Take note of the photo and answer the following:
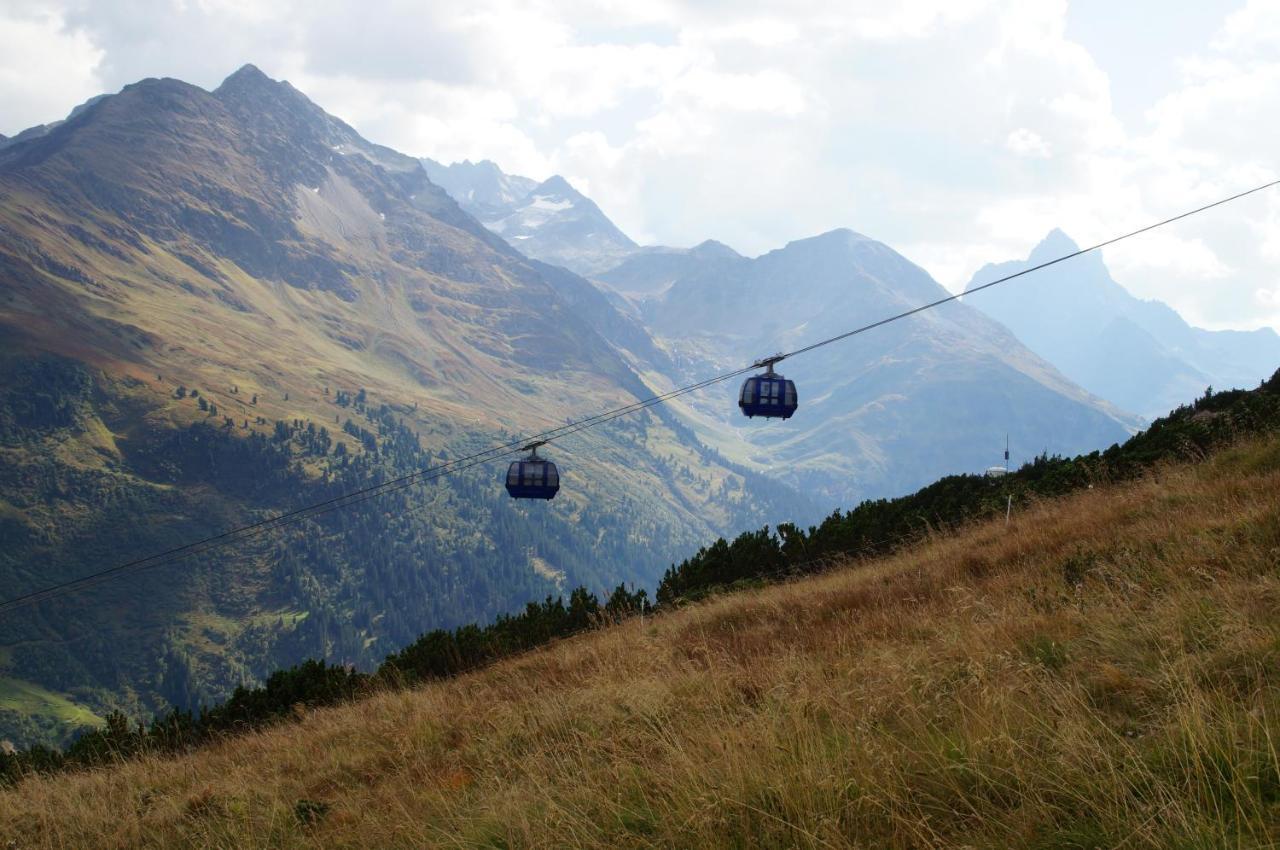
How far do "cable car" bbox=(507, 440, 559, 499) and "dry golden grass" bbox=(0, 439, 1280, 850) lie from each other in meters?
27.5

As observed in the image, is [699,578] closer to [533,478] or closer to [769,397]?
[769,397]

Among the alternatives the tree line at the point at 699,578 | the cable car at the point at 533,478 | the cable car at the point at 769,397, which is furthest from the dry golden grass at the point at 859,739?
the cable car at the point at 533,478

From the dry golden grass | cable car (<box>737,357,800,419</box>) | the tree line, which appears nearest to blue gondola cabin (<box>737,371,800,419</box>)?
cable car (<box>737,357,800,419</box>)

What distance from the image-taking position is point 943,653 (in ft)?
24.2

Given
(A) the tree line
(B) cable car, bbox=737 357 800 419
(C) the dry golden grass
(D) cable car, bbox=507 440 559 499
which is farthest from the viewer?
(D) cable car, bbox=507 440 559 499

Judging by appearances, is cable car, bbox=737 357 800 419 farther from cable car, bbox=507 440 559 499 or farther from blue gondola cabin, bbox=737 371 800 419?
cable car, bbox=507 440 559 499

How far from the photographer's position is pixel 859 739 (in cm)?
546

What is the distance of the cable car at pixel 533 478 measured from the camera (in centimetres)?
4066

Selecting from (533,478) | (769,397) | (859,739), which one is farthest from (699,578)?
(859,739)

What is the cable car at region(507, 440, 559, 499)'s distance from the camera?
40.7 m

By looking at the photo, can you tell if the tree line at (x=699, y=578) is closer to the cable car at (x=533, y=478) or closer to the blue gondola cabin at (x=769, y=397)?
the blue gondola cabin at (x=769, y=397)

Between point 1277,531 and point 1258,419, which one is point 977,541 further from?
point 1258,419

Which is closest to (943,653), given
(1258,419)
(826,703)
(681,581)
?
(826,703)

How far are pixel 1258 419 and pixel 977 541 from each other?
8.60 m
